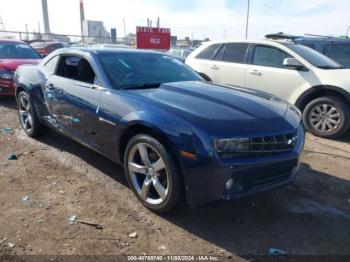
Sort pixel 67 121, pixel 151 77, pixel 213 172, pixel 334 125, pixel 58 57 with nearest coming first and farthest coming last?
1. pixel 213 172
2. pixel 151 77
3. pixel 67 121
4. pixel 58 57
5. pixel 334 125

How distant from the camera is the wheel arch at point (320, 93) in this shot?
5.74 metres

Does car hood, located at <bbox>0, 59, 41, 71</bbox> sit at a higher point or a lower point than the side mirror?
lower

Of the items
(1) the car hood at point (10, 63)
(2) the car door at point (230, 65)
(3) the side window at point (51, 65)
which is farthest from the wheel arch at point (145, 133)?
(1) the car hood at point (10, 63)

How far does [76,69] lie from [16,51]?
A: 220 inches

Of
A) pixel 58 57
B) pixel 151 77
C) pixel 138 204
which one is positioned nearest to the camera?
pixel 138 204

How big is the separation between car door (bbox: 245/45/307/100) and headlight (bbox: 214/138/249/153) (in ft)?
12.7

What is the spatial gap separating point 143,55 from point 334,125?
11.9ft

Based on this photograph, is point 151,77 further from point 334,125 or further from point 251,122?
point 334,125

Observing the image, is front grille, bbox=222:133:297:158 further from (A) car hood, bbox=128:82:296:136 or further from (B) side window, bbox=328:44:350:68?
(B) side window, bbox=328:44:350:68

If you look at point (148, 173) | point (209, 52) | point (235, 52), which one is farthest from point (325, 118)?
point (148, 173)

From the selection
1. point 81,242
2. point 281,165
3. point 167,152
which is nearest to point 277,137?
point 281,165

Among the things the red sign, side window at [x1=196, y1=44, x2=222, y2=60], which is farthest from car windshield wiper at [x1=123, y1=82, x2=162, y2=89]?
the red sign

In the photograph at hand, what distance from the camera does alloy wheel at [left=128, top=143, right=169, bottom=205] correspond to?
310cm

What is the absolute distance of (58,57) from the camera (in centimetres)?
477
